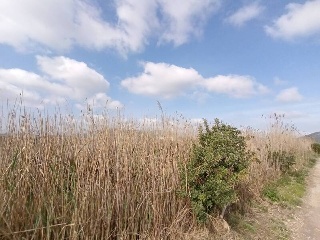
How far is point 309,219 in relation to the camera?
7.82m

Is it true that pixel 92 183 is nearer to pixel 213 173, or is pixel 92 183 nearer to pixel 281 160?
pixel 213 173

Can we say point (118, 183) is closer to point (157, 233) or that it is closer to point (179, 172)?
point (157, 233)

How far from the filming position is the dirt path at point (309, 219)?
6724mm

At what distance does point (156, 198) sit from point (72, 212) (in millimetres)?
1601

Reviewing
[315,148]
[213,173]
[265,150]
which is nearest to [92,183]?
[213,173]

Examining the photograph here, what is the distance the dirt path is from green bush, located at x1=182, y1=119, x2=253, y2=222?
2.21 metres

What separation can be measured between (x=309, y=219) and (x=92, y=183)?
617 cm

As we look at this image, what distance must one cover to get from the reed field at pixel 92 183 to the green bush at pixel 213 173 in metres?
0.23

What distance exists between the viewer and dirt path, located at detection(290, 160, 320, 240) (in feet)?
22.1

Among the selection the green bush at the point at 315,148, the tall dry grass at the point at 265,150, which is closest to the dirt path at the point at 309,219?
the tall dry grass at the point at 265,150

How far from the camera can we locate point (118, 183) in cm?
450

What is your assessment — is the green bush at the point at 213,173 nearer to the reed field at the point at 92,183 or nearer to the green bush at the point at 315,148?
the reed field at the point at 92,183

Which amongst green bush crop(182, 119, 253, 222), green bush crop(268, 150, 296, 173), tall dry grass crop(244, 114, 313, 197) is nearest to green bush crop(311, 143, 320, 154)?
tall dry grass crop(244, 114, 313, 197)

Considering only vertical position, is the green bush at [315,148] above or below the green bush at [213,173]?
above
